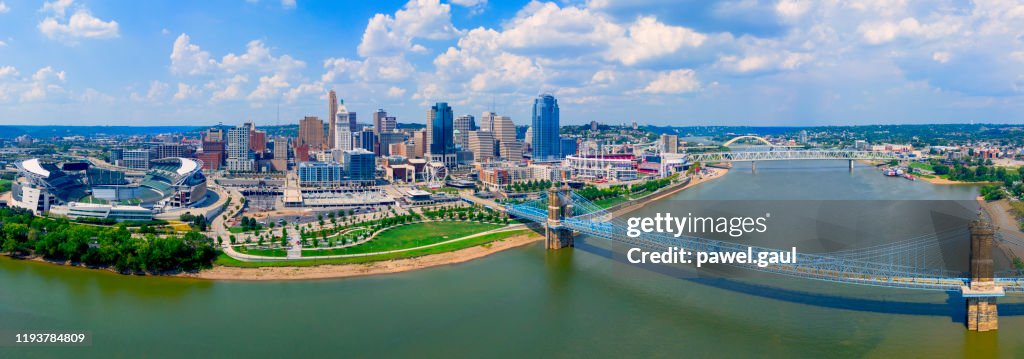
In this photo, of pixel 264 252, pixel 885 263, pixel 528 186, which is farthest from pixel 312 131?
pixel 885 263

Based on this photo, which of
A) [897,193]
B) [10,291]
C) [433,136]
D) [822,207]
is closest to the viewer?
[10,291]

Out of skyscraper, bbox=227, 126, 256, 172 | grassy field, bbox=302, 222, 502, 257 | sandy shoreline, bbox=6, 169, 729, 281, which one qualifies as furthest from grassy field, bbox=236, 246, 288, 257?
skyscraper, bbox=227, 126, 256, 172

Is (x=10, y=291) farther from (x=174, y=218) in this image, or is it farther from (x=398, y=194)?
(x=398, y=194)

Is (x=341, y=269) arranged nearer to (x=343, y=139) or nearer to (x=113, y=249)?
(x=113, y=249)

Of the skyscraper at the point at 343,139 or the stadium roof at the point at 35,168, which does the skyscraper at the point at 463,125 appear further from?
the stadium roof at the point at 35,168

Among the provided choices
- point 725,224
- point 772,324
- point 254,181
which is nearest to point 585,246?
point 725,224

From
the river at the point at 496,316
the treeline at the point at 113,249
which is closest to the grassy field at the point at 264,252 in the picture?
the treeline at the point at 113,249
